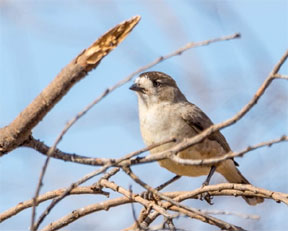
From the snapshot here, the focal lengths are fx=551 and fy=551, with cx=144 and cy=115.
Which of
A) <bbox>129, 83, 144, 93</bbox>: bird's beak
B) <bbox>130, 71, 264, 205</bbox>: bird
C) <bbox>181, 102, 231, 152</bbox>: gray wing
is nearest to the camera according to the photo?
<bbox>130, 71, 264, 205</bbox>: bird

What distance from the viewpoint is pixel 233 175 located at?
19.7 feet

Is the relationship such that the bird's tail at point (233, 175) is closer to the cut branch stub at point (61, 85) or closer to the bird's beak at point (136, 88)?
the bird's beak at point (136, 88)

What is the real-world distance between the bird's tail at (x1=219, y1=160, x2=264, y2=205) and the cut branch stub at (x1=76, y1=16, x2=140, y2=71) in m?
2.94

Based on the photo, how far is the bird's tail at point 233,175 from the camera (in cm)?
581

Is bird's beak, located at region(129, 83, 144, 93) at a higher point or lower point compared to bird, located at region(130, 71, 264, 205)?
higher

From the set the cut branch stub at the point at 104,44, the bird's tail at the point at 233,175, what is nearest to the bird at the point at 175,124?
the bird's tail at the point at 233,175

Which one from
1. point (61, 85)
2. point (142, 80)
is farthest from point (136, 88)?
point (61, 85)

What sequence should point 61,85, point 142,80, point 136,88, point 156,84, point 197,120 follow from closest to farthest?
1. point 61,85
2. point 197,120
3. point 136,88
4. point 142,80
5. point 156,84

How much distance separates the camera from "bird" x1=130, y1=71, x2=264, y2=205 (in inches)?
206

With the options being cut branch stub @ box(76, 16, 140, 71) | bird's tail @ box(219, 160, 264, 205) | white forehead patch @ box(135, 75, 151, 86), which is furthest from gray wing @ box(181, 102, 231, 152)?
cut branch stub @ box(76, 16, 140, 71)

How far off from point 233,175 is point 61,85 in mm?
3465

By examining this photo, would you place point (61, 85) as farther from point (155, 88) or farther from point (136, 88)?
point (155, 88)

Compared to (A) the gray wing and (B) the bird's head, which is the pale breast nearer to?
(A) the gray wing

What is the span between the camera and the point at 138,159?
9.09 feet
